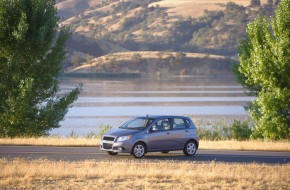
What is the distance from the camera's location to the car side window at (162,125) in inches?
963

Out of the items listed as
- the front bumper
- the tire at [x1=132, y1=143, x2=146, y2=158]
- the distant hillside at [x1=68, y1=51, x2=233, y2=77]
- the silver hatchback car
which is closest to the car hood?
the silver hatchback car

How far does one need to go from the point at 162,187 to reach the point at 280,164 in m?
7.15

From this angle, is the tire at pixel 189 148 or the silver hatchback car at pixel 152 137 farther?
the tire at pixel 189 148

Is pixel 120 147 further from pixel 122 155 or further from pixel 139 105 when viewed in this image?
pixel 139 105

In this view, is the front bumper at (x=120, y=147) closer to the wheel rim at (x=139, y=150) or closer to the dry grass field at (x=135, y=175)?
the wheel rim at (x=139, y=150)

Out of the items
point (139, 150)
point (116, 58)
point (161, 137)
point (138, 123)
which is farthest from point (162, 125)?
point (116, 58)

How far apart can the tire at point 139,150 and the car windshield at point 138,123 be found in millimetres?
695

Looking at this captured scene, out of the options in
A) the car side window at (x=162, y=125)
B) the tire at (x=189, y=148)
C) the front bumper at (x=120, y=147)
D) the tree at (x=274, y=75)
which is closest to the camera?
the front bumper at (x=120, y=147)

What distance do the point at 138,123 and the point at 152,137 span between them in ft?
4.27

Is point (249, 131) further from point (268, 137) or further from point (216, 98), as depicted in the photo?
point (216, 98)

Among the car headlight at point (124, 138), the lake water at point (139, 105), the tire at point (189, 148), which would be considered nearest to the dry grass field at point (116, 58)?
the lake water at point (139, 105)

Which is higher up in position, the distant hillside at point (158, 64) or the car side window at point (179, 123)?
the distant hillside at point (158, 64)

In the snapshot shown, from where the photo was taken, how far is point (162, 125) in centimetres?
2466

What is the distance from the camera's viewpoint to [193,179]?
18.3 m
